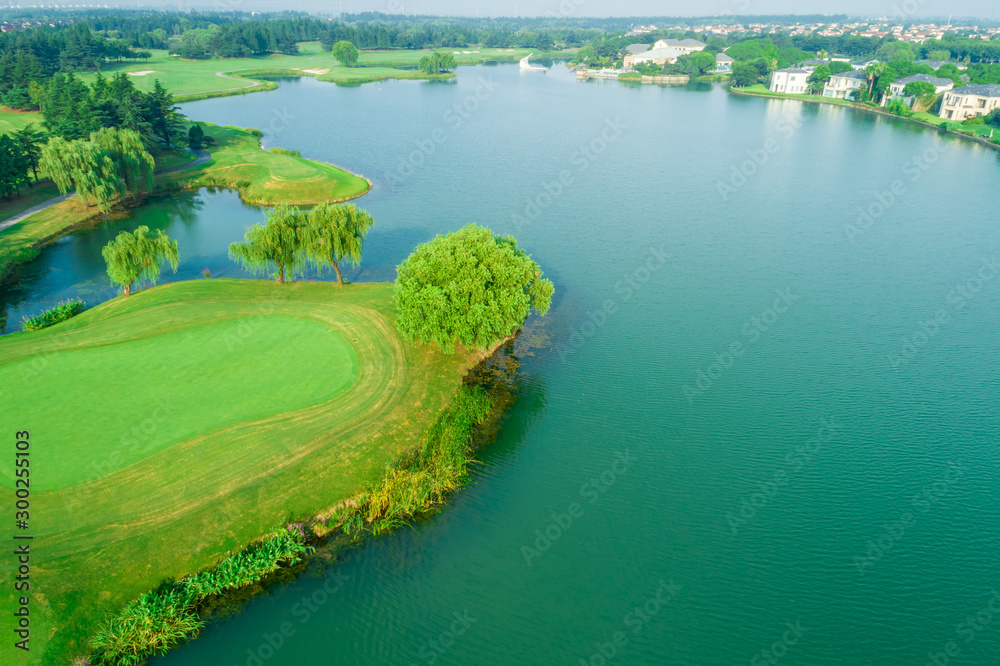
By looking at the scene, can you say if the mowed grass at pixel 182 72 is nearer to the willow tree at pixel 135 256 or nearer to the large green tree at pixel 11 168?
the large green tree at pixel 11 168

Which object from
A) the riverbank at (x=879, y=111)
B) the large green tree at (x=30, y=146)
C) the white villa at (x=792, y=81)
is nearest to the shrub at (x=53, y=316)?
the large green tree at (x=30, y=146)

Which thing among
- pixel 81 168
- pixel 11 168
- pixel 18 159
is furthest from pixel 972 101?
pixel 11 168

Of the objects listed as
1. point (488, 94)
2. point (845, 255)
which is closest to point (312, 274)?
point (845, 255)

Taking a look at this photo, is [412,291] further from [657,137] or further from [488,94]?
[488,94]

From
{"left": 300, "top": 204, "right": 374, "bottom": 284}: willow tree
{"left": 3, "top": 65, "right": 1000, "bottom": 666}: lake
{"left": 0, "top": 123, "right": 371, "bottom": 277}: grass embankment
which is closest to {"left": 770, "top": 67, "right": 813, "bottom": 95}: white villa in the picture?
{"left": 3, "top": 65, "right": 1000, "bottom": 666}: lake

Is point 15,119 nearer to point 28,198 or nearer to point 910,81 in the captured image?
point 28,198

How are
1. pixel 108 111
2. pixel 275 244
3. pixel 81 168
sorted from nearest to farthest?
1. pixel 275 244
2. pixel 81 168
3. pixel 108 111
